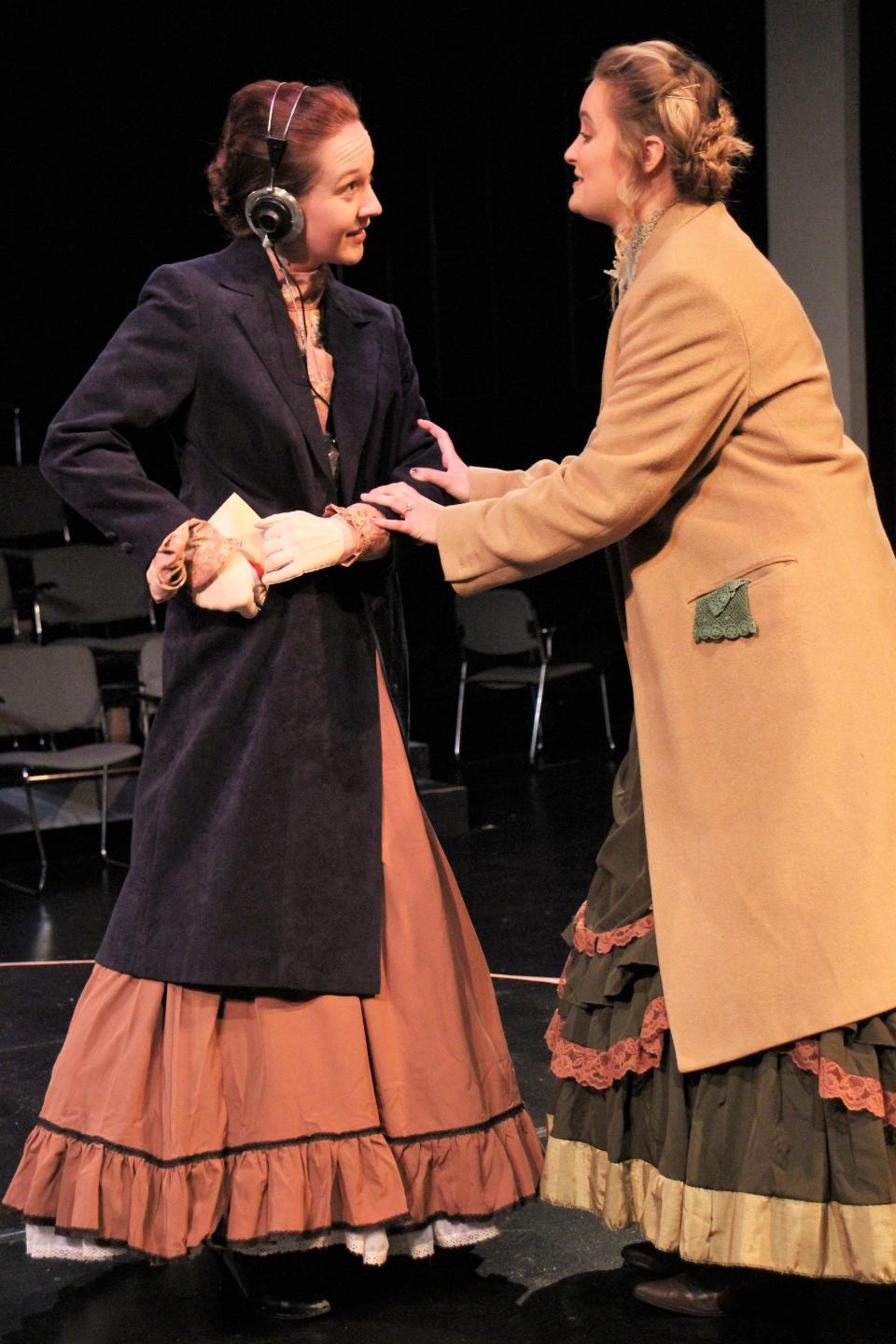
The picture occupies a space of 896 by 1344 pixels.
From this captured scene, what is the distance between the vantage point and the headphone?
2.28 metres

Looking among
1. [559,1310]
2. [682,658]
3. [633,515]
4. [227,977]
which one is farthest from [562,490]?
[559,1310]

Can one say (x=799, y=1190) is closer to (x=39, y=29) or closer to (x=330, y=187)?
(x=330, y=187)

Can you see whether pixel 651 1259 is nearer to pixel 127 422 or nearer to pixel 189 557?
pixel 189 557

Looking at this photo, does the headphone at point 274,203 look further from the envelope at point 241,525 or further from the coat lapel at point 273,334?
the envelope at point 241,525

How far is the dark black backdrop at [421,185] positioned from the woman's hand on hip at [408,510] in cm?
565

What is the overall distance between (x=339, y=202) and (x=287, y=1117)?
127 cm

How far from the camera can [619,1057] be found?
2.19m

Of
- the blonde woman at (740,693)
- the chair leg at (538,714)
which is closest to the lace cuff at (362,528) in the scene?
the blonde woman at (740,693)

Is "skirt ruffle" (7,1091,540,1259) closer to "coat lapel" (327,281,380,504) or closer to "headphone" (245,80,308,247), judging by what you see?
"coat lapel" (327,281,380,504)

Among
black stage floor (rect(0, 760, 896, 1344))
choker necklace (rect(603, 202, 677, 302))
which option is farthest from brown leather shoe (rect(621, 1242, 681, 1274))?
choker necklace (rect(603, 202, 677, 302))

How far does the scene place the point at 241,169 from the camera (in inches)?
92.3

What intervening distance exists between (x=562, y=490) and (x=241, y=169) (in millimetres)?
695

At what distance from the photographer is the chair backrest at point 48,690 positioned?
243 inches

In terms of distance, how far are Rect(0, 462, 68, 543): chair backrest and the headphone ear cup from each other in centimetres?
628
